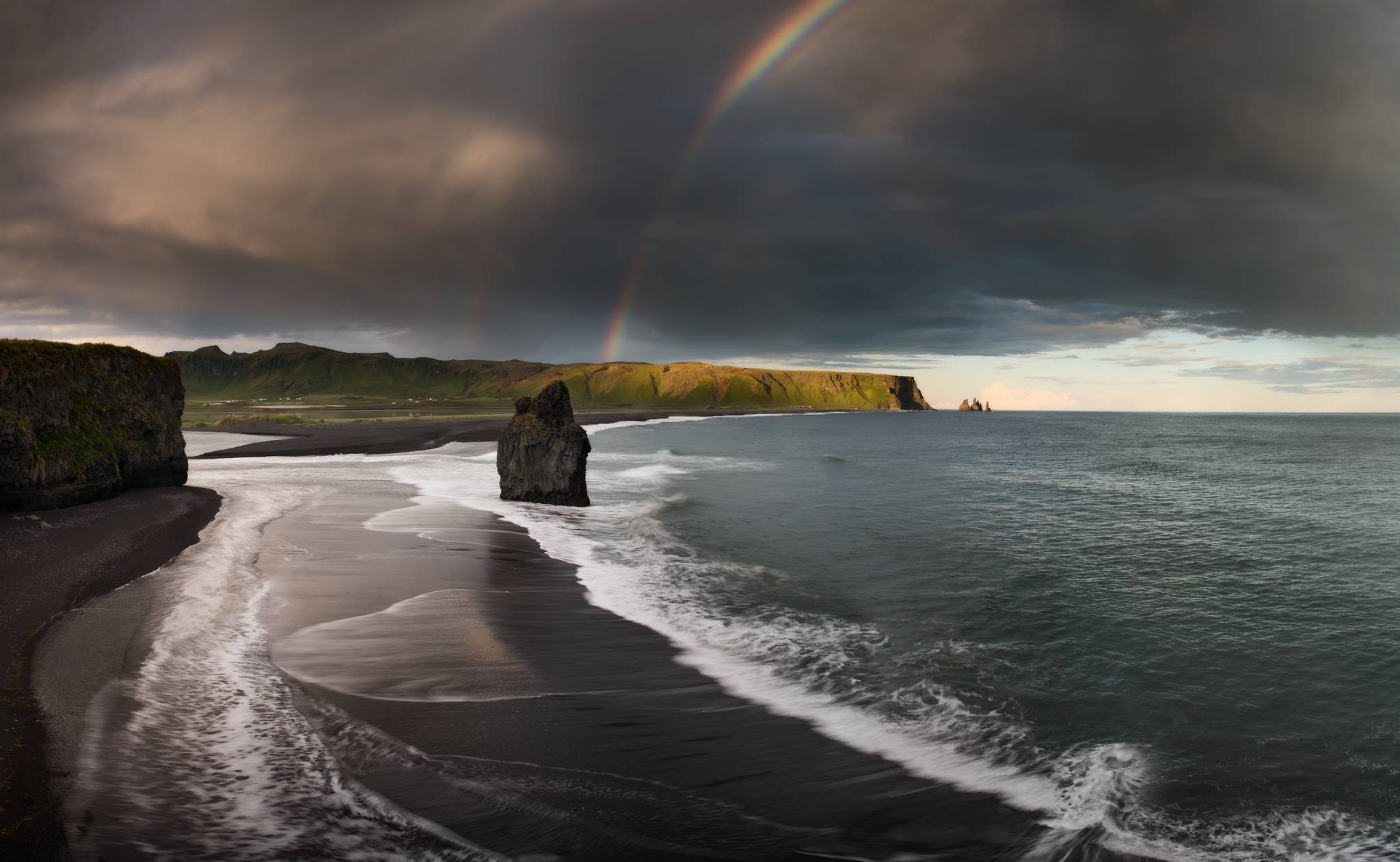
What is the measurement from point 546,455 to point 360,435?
2008 inches

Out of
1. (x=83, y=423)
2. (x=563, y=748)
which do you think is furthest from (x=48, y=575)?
(x=83, y=423)

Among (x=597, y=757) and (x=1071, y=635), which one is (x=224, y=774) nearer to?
(x=597, y=757)

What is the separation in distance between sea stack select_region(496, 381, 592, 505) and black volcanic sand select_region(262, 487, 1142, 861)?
15632mm

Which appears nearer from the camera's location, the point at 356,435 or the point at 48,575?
the point at 48,575

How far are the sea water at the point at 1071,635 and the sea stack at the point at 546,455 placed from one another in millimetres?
1326

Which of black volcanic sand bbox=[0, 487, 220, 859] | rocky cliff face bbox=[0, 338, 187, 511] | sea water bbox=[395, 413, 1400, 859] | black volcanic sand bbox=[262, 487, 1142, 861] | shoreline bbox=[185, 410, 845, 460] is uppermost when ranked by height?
rocky cliff face bbox=[0, 338, 187, 511]

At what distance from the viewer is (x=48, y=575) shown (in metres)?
13.3

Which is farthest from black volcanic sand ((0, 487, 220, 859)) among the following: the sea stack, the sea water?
the sea stack

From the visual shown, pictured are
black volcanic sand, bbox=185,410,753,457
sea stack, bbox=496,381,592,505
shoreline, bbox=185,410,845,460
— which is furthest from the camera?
black volcanic sand, bbox=185,410,753,457

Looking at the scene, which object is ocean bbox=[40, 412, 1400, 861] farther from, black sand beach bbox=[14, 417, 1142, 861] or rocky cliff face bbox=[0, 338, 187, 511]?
rocky cliff face bbox=[0, 338, 187, 511]

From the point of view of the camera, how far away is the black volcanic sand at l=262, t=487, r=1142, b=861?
5879 millimetres

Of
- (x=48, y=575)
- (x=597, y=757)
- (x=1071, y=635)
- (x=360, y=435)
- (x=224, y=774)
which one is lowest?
(x=1071, y=635)

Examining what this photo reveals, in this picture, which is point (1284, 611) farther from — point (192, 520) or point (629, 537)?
point (192, 520)

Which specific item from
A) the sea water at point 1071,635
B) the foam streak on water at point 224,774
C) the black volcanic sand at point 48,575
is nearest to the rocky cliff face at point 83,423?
the black volcanic sand at point 48,575
